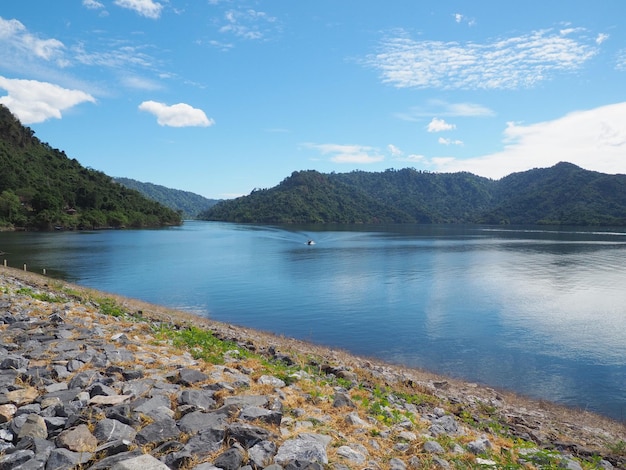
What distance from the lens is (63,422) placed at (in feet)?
19.8

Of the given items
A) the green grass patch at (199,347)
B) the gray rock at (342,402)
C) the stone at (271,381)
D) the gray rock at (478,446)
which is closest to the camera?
the gray rock at (478,446)

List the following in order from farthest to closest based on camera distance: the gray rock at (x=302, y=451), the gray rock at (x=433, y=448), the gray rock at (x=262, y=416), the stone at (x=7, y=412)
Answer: the gray rock at (x=433, y=448) → the gray rock at (x=262, y=416) → the stone at (x=7, y=412) → the gray rock at (x=302, y=451)

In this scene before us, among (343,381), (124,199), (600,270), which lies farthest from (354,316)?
(124,199)

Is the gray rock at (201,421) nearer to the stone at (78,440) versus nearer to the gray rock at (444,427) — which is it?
the stone at (78,440)

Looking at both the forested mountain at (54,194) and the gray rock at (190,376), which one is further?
the forested mountain at (54,194)

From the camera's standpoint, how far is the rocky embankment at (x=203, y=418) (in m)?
5.59

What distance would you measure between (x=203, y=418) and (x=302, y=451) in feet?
5.73

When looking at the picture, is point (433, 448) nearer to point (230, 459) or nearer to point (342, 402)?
point (342, 402)

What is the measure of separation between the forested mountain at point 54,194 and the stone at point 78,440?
418ft

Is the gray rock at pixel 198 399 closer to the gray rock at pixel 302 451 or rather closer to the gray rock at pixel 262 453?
the gray rock at pixel 262 453

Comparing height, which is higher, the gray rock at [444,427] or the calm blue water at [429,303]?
the gray rock at [444,427]

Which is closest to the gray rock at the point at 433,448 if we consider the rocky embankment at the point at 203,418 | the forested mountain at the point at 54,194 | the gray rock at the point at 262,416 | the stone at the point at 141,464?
the rocky embankment at the point at 203,418

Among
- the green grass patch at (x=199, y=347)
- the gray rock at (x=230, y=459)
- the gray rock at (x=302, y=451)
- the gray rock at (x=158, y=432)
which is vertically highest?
the gray rock at (x=158, y=432)

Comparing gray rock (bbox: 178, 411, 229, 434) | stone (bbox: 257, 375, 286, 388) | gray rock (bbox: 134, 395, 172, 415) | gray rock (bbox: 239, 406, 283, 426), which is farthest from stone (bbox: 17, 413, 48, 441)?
stone (bbox: 257, 375, 286, 388)
